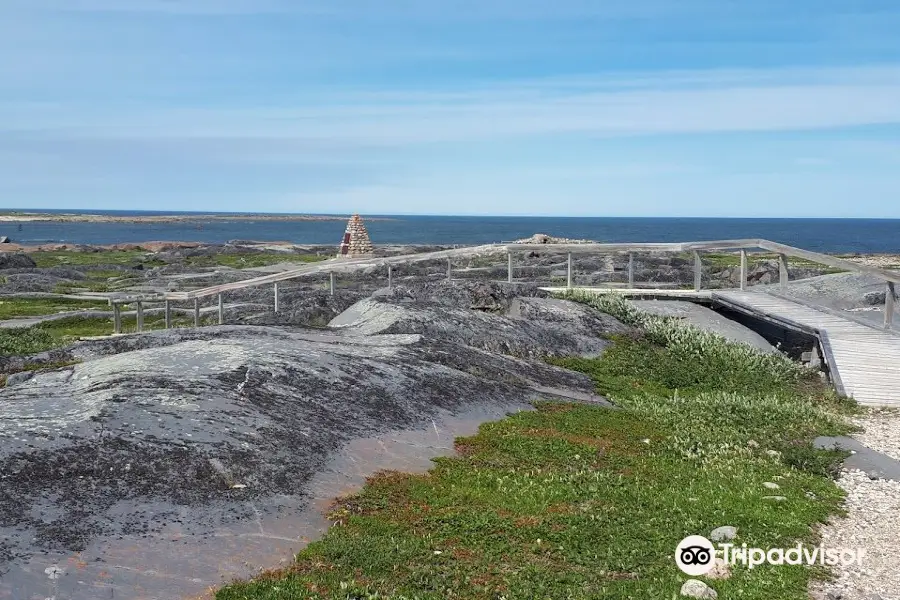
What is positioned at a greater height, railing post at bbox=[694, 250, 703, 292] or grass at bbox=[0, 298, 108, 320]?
railing post at bbox=[694, 250, 703, 292]

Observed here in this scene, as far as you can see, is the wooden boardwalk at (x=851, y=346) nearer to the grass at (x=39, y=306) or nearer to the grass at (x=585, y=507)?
the grass at (x=585, y=507)

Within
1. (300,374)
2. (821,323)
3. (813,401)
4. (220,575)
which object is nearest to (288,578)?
(220,575)

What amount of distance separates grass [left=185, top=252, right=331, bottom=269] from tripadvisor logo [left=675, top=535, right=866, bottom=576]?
62580 millimetres

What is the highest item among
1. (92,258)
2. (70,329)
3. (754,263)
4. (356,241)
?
(356,241)

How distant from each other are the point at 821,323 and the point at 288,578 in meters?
18.6

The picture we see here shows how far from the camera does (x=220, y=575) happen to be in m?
7.29

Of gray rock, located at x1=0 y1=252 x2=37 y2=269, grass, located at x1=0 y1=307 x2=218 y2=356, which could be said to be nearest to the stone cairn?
grass, located at x1=0 y1=307 x2=218 y2=356

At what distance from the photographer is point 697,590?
7633 millimetres

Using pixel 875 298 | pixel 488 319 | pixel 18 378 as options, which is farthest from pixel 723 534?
pixel 875 298

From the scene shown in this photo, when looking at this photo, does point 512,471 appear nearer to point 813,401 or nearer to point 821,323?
point 813,401

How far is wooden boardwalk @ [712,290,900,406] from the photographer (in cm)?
1728

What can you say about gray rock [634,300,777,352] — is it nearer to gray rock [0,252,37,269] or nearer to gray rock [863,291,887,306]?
gray rock [863,291,887,306]

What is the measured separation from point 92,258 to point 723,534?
271 ft

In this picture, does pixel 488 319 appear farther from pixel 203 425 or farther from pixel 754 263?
pixel 754 263
